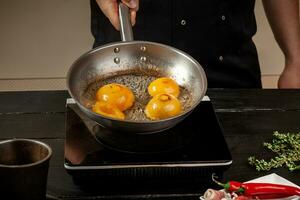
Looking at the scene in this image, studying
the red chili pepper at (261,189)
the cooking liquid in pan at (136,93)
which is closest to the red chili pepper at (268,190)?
the red chili pepper at (261,189)

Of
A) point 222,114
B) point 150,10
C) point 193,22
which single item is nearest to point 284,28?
point 193,22

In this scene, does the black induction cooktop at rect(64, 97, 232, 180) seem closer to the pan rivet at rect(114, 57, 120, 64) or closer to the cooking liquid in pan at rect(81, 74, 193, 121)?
the cooking liquid in pan at rect(81, 74, 193, 121)

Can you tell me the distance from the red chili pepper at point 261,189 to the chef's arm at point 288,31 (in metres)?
0.81

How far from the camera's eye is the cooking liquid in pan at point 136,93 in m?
1.20

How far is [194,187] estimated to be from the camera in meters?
1.13

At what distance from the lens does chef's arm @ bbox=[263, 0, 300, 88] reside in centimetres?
187

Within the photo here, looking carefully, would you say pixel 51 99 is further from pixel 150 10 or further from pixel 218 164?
pixel 218 164

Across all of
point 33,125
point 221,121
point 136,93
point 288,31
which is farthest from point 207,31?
point 33,125

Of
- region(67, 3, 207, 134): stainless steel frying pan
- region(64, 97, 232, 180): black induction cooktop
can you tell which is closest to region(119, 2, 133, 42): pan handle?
region(67, 3, 207, 134): stainless steel frying pan

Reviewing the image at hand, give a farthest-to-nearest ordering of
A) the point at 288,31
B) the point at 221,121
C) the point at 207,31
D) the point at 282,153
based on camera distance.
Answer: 1. the point at 288,31
2. the point at 207,31
3. the point at 221,121
4. the point at 282,153

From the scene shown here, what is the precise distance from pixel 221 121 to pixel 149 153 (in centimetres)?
34

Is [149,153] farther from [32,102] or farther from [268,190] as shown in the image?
[32,102]

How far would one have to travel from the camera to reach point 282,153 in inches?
49.7

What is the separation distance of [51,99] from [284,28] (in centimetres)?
88
